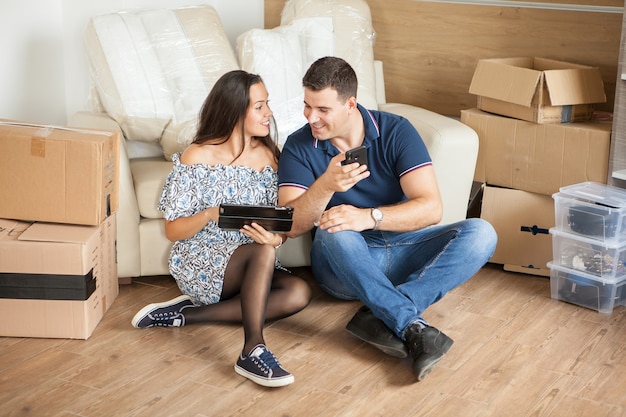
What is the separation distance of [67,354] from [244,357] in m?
0.50

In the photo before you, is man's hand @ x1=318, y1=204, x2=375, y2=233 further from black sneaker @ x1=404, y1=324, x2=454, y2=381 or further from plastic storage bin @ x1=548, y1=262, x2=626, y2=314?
plastic storage bin @ x1=548, y1=262, x2=626, y2=314

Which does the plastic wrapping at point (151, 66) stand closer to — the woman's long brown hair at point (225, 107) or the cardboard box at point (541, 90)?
the woman's long brown hair at point (225, 107)

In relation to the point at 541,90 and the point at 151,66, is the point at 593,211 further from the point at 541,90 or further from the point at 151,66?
the point at 151,66

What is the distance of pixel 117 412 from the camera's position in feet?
6.56

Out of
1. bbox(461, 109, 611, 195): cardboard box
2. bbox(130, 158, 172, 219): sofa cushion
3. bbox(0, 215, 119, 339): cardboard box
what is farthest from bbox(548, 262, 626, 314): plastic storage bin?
bbox(0, 215, 119, 339): cardboard box

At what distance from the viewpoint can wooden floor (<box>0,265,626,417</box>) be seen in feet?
6.74

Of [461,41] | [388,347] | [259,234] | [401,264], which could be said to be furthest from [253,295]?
[461,41]

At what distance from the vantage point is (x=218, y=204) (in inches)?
97.5

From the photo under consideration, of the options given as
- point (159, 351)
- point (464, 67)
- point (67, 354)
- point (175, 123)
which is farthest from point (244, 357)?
point (464, 67)

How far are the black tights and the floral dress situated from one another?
37mm

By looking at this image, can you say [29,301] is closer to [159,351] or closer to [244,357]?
[159,351]

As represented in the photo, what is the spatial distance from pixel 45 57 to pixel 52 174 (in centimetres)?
107

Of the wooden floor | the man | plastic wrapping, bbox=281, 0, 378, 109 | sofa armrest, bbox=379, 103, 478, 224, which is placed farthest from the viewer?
plastic wrapping, bbox=281, 0, 378, 109

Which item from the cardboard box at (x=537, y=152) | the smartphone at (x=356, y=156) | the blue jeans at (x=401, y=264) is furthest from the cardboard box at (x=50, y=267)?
the cardboard box at (x=537, y=152)
